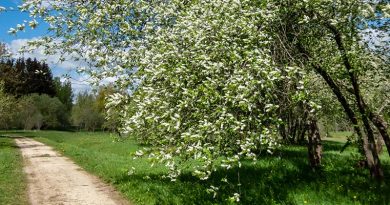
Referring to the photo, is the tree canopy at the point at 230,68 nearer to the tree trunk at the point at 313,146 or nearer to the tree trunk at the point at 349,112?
the tree trunk at the point at 349,112

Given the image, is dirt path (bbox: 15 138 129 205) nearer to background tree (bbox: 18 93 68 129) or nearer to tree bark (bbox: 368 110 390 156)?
tree bark (bbox: 368 110 390 156)

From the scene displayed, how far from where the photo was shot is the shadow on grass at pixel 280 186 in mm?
13484

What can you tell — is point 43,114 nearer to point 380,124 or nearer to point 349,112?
point 349,112

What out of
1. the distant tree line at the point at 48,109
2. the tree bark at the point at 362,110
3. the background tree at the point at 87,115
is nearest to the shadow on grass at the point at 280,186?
the tree bark at the point at 362,110

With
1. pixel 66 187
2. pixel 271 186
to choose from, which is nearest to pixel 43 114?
pixel 66 187

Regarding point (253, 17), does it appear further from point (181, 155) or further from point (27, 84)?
point (27, 84)

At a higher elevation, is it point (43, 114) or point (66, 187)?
point (43, 114)

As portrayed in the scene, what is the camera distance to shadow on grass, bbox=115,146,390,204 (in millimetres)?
13484

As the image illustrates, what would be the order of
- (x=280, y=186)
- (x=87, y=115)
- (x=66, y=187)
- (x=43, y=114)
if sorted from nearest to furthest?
1. (x=280, y=186)
2. (x=66, y=187)
3. (x=43, y=114)
4. (x=87, y=115)

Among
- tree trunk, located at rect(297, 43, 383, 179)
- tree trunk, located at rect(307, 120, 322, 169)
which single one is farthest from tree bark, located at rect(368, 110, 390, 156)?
tree trunk, located at rect(307, 120, 322, 169)

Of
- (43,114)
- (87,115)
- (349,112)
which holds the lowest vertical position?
(349,112)

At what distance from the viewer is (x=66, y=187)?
18312 millimetres

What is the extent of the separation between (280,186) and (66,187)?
9049 mm

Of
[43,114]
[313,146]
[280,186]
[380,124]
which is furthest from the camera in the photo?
[43,114]
